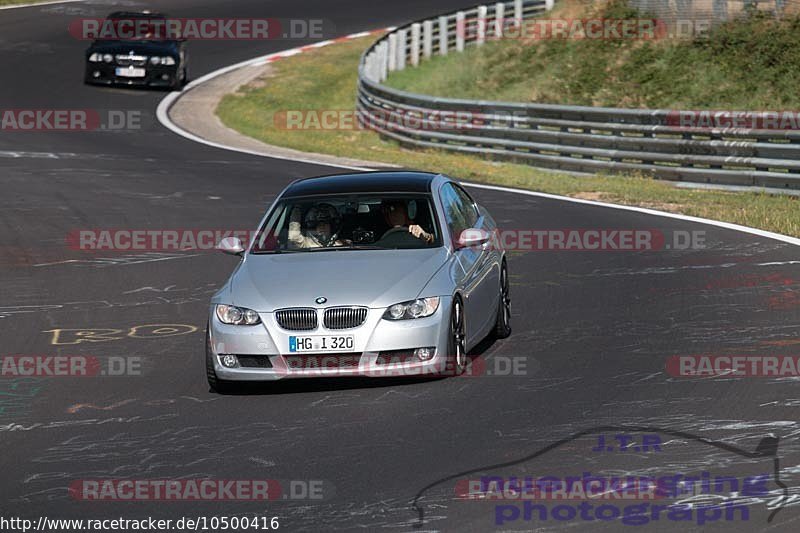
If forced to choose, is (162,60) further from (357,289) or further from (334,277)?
(357,289)

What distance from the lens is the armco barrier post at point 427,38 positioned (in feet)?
131

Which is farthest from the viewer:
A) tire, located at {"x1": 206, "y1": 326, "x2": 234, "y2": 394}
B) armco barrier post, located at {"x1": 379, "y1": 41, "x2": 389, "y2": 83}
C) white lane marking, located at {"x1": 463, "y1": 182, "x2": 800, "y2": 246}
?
armco barrier post, located at {"x1": 379, "y1": 41, "x2": 389, "y2": 83}

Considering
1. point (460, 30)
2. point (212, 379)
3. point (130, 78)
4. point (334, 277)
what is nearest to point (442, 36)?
point (460, 30)

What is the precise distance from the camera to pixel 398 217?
11.2 metres

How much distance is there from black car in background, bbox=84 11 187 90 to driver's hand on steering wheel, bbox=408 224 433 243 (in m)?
25.5

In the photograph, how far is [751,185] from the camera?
69.0 ft

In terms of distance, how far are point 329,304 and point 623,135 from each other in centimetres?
1487

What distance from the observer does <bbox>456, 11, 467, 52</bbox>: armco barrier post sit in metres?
40.2

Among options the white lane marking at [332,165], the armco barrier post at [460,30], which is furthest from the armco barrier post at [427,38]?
the white lane marking at [332,165]

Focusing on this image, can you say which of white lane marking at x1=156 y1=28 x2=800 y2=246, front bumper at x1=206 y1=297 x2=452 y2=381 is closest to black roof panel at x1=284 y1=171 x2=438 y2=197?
front bumper at x1=206 y1=297 x2=452 y2=381

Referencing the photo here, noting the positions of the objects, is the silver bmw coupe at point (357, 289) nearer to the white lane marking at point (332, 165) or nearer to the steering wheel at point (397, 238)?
the steering wheel at point (397, 238)

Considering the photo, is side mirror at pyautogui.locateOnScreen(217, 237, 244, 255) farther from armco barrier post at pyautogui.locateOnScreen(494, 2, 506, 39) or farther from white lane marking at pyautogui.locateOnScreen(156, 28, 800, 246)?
armco barrier post at pyautogui.locateOnScreen(494, 2, 506, 39)

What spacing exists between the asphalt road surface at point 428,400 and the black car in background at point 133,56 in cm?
1715

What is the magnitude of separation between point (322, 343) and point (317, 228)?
169 centimetres
